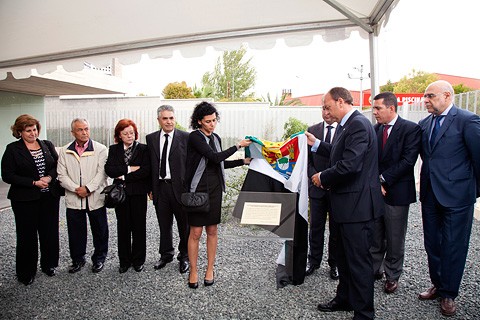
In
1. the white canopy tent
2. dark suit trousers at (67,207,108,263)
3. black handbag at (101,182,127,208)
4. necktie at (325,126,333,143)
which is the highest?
the white canopy tent

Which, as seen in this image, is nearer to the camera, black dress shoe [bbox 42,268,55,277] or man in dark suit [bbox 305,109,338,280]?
man in dark suit [bbox 305,109,338,280]

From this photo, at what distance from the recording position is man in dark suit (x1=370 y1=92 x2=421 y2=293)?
3336mm

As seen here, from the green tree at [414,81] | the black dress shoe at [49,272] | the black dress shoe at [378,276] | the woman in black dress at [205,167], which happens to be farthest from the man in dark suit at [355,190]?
the green tree at [414,81]

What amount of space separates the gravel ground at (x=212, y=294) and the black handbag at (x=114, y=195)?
806 millimetres

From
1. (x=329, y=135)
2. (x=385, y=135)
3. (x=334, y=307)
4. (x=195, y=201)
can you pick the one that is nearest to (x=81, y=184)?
(x=195, y=201)

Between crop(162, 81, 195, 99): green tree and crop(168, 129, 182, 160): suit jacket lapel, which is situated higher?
crop(162, 81, 195, 99): green tree

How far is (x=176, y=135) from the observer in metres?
4.09

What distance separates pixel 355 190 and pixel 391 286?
130cm

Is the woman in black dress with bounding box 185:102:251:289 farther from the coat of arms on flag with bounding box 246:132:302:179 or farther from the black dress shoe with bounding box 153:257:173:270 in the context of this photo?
the black dress shoe with bounding box 153:257:173:270

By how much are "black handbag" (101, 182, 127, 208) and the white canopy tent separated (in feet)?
5.15

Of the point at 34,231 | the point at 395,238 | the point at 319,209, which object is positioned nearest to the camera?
the point at 395,238

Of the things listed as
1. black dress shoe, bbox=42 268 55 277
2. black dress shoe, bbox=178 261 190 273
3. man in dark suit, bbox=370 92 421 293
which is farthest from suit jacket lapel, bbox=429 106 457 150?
black dress shoe, bbox=42 268 55 277

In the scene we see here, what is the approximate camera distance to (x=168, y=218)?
4.14m

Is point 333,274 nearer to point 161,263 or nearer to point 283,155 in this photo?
point 283,155
